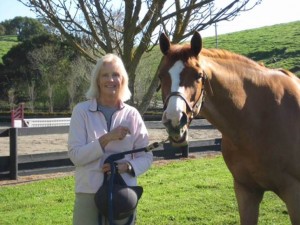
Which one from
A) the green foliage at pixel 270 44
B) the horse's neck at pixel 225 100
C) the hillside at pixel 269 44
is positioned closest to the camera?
the horse's neck at pixel 225 100

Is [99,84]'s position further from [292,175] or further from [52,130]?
[52,130]

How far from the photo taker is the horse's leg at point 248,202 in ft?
12.1

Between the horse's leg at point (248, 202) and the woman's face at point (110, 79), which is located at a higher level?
the woman's face at point (110, 79)

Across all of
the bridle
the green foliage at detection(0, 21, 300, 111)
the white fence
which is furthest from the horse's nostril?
the green foliage at detection(0, 21, 300, 111)

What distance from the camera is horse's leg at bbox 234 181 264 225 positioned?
370 centimetres

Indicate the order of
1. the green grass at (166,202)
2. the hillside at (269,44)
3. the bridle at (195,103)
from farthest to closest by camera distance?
the hillside at (269,44) < the green grass at (166,202) < the bridle at (195,103)

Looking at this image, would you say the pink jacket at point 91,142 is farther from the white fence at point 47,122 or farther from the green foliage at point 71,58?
the green foliage at point 71,58

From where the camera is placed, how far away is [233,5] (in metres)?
4.81

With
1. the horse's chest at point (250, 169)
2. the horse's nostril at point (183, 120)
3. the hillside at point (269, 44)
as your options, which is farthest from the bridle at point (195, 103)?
the hillside at point (269, 44)

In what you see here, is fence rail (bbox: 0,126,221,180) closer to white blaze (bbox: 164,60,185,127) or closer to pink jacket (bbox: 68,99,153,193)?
pink jacket (bbox: 68,99,153,193)

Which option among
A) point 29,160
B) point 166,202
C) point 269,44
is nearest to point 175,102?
point 166,202

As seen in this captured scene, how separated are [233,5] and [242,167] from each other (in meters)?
2.04

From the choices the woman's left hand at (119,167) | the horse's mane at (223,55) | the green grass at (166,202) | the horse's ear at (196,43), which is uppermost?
the horse's ear at (196,43)

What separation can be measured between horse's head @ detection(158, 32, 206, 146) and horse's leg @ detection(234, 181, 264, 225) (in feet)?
3.45
